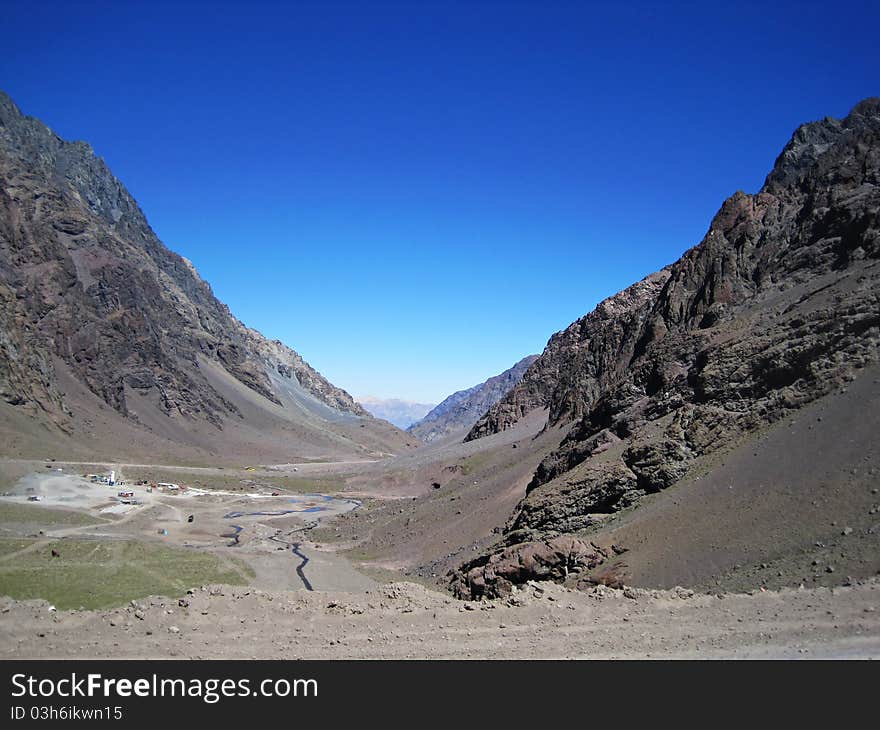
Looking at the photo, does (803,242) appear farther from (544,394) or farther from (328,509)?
(544,394)

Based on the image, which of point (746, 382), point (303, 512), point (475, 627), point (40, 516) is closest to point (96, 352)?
point (303, 512)

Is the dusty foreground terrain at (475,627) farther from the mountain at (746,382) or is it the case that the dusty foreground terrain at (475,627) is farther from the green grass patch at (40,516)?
the green grass patch at (40,516)

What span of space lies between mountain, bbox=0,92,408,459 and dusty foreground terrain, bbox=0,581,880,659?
74.2m

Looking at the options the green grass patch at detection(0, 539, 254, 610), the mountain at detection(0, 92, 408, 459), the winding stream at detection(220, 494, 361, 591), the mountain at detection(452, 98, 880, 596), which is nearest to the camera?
the mountain at detection(452, 98, 880, 596)

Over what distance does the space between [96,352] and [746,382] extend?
422 feet

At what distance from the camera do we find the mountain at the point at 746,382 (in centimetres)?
2238

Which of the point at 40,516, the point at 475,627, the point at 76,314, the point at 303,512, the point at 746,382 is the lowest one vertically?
the point at 303,512

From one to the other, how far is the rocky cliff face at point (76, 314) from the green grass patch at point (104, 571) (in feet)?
211

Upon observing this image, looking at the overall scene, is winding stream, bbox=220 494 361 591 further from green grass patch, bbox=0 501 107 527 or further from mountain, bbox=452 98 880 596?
mountain, bbox=452 98 880 596

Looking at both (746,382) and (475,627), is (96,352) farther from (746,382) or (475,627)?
(475,627)

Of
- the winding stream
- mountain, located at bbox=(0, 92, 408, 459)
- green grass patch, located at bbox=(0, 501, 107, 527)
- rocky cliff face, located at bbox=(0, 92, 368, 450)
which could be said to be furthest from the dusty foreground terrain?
rocky cliff face, located at bbox=(0, 92, 368, 450)

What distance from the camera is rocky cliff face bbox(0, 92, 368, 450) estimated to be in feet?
331

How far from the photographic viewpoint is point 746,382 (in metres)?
26.3

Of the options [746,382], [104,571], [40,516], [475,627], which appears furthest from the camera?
[40,516]
